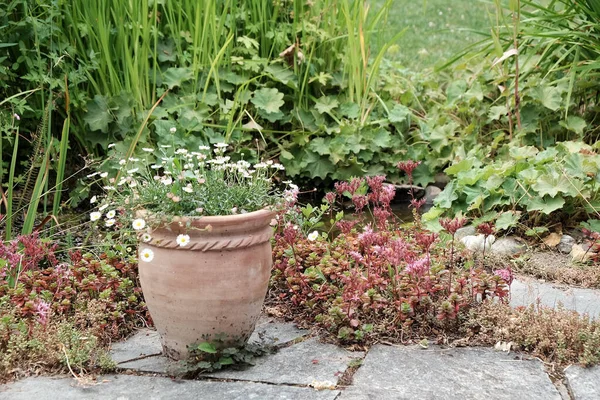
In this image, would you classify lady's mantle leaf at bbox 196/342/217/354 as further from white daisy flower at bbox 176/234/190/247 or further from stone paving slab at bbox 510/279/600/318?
stone paving slab at bbox 510/279/600/318

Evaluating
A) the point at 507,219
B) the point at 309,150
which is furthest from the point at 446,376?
the point at 309,150

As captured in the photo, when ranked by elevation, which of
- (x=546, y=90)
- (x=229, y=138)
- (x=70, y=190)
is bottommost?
(x=70, y=190)

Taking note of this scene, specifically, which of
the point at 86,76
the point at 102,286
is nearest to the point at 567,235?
the point at 102,286

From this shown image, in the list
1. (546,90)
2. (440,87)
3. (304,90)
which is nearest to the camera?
(546,90)

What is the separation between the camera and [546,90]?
179 inches

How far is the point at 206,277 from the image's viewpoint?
2.54 meters

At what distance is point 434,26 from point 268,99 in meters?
5.28

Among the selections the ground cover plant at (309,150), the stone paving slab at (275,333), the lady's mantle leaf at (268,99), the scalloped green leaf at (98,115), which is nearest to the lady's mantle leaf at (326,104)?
the ground cover plant at (309,150)

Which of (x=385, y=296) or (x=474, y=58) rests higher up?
(x=474, y=58)

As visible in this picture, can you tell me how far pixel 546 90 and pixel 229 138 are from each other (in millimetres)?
1843

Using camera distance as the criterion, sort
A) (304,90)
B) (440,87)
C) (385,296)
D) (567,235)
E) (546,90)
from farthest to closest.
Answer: (440,87) < (304,90) < (546,90) < (567,235) < (385,296)

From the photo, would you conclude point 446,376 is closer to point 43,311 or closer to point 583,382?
point 583,382

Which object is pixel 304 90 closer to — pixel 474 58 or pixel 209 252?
pixel 474 58

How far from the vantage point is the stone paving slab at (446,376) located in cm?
242
